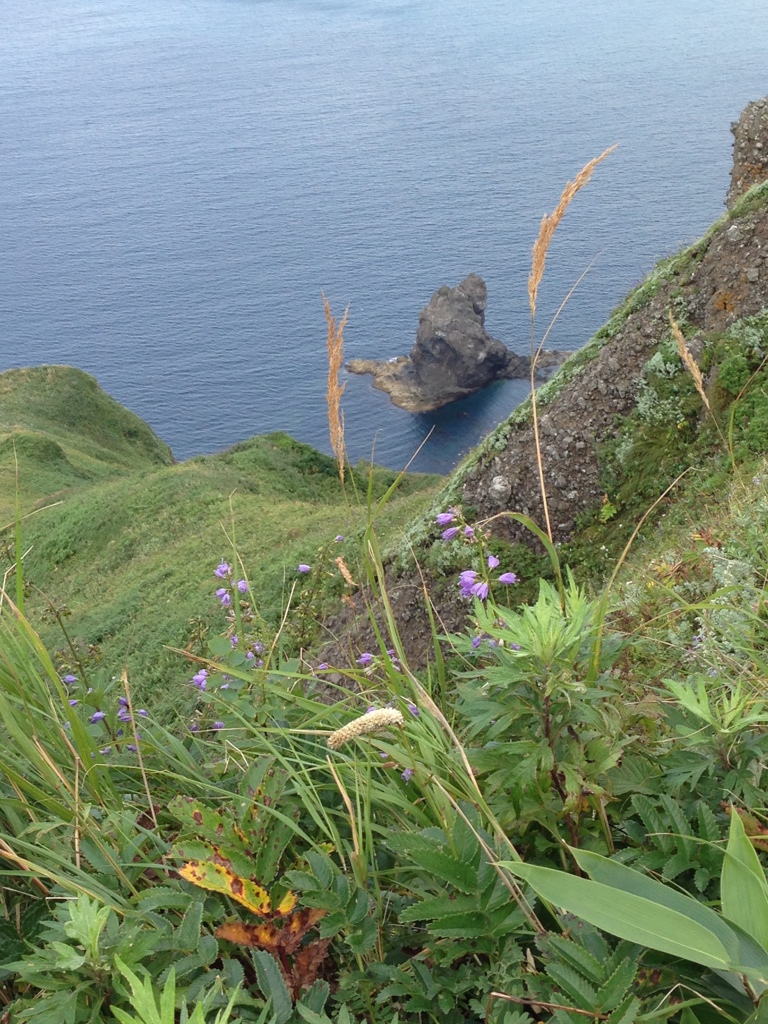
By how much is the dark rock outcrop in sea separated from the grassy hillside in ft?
115

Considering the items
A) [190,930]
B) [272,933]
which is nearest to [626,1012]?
[272,933]

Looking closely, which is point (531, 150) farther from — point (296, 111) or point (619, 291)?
point (296, 111)

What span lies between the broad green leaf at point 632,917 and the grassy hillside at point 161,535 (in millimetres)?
2701

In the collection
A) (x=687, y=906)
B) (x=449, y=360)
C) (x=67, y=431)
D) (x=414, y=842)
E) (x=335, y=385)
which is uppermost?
(x=335, y=385)

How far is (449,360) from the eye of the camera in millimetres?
88125

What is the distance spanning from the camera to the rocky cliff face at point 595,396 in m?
13.0

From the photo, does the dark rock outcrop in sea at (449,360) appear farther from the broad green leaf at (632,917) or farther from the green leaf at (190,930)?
the broad green leaf at (632,917)

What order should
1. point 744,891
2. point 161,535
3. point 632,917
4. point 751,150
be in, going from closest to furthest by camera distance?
1. point 632,917
2. point 744,891
3. point 751,150
4. point 161,535

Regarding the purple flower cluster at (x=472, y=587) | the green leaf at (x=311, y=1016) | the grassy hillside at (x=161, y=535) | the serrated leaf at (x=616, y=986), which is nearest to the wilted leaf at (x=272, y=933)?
the green leaf at (x=311, y=1016)

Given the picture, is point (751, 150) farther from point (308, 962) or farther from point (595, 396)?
point (308, 962)

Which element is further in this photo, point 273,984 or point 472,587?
point 472,587

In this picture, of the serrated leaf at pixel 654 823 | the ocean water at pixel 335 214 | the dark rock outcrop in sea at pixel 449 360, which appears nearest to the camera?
the serrated leaf at pixel 654 823

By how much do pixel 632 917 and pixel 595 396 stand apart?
1264cm

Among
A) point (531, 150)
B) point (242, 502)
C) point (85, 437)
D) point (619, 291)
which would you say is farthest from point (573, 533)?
point (531, 150)
